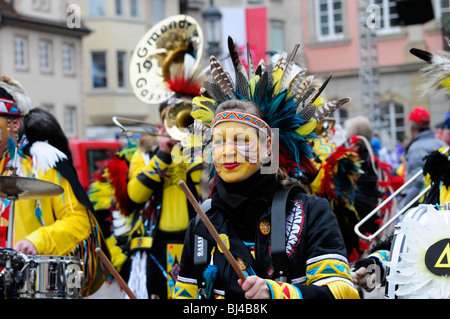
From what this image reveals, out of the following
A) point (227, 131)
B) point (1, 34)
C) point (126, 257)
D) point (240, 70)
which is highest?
point (1, 34)

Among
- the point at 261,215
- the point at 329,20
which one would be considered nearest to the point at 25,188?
the point at 261,215

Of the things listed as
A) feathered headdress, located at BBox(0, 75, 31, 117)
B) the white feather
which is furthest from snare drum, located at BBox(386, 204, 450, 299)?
feathered headdress, located at BBox(0, 75, 31, 117)

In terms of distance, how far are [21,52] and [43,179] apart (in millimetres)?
26086

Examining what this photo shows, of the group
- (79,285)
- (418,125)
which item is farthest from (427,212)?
(418,125)

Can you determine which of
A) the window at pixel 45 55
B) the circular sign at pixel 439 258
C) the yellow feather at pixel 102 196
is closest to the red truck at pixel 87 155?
the yellow feather at pixel 102 196

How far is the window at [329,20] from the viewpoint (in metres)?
27.7

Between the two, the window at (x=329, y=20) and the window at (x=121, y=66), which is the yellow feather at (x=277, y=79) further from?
the window at (x=121, y=66)

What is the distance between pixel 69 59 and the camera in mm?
31812

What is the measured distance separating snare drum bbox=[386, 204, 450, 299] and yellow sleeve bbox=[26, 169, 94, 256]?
2.06 meters

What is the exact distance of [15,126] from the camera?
483 centimetres

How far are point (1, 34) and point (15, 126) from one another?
25318mm

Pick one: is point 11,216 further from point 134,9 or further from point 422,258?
point 134,9

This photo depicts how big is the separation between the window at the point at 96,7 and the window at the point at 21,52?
4238 mm
